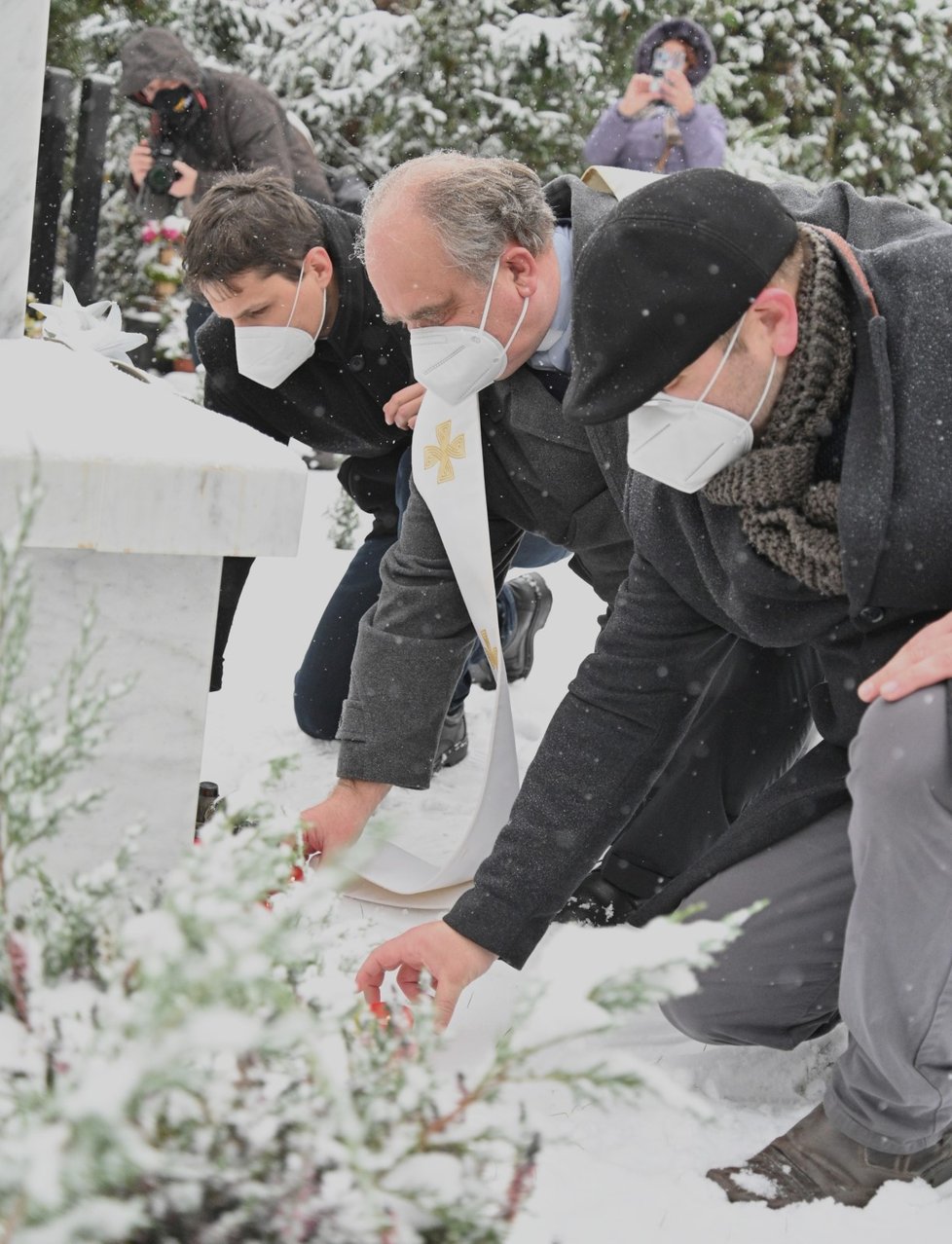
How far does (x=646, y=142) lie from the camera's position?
6.28 meters

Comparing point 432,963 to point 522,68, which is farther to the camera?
point 522,68

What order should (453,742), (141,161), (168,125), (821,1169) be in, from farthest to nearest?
(141,161) → (168,125) → (453,742) → (821,1169)

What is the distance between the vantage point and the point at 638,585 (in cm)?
221

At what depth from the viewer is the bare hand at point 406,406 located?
9.68 feet

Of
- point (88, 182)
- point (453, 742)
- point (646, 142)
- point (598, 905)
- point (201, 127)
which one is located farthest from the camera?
point (88, 182)

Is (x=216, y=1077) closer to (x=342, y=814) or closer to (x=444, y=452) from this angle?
(x=342, y=814)

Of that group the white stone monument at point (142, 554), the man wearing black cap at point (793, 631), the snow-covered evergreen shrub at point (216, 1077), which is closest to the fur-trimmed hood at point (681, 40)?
the man wearing black cap at point (793, 631)

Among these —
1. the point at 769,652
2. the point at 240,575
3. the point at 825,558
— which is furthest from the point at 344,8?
→ the point at 825,558

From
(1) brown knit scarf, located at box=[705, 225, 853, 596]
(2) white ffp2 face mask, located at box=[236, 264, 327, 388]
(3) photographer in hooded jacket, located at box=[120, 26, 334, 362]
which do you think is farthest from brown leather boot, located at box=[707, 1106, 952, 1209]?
(3) photographer in hooded jacket, located at box=[120, 26, 334, 362]

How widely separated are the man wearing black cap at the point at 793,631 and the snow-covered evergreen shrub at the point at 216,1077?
905 mm

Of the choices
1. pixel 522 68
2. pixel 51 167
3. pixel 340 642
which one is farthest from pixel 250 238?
pixel 522 68

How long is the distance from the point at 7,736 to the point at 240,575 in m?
2.39

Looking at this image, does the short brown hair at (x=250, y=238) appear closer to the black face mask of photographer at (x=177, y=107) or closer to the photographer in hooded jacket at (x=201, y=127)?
the photographer in hooded jacket at (x=201, y=127)

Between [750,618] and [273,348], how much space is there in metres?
1.53
